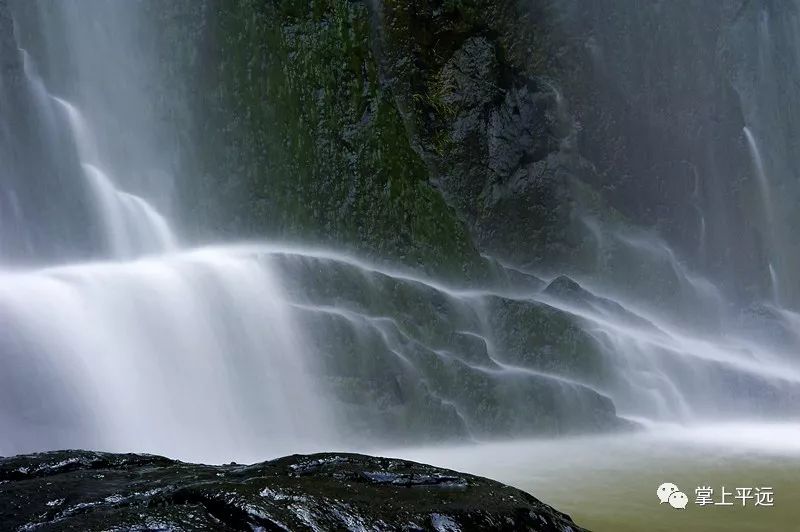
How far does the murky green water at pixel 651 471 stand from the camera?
5.70 meters

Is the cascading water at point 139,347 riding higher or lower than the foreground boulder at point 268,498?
higher

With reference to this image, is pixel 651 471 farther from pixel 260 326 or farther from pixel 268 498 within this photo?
pixel 268 498

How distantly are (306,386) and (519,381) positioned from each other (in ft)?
9.62

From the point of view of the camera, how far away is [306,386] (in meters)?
9.52

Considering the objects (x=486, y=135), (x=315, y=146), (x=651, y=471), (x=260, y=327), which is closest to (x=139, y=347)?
(x=260, y=327)

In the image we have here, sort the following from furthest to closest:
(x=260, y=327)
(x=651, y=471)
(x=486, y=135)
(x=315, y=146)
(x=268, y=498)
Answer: (x=486, y=135) → (x=315, y=146) → (x=260, y=327) → (x=651, y=471) → (x=268, y=498)

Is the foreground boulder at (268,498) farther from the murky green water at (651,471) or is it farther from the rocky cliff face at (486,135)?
the rocky cliff face at (486,135)

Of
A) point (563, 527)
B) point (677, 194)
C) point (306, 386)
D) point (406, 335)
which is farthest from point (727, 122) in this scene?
point (563, 527)

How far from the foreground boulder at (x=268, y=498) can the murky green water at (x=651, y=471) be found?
2.38 metres

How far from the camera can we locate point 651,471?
7.68 metres

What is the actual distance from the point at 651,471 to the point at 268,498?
18.1 ft

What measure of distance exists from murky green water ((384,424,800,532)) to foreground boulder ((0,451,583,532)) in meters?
2.38

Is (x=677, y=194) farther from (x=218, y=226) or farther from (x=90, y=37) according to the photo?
(x=90, y=37)

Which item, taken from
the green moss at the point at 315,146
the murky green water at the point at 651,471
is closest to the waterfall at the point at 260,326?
the green moss at the point at 315,146
